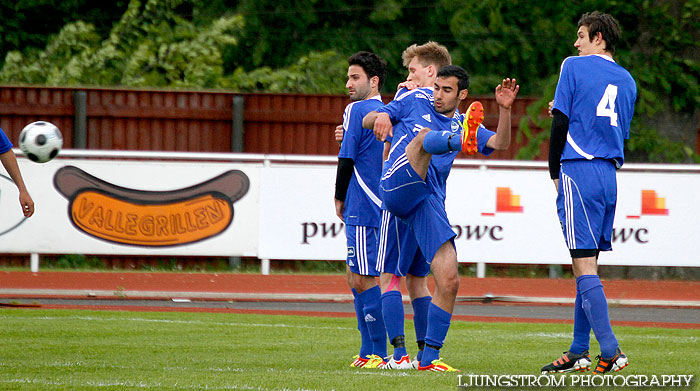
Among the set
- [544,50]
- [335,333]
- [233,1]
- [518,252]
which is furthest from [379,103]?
[233,1]

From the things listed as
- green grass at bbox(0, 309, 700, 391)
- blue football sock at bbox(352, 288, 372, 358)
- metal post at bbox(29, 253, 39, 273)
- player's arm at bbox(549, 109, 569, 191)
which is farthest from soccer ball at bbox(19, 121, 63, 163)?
metal post at bbox(29, 253, 39, 273)

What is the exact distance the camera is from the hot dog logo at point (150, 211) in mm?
13406

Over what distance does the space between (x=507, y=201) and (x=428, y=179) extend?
24.3 feet

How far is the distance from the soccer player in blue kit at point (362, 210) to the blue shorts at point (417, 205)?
60 centimetres

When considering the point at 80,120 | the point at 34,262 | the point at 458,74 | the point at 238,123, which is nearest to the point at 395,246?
the point at 458,74

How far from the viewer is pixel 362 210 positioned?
6.92 metres

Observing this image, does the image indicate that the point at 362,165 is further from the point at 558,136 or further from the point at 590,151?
the point at 590,151

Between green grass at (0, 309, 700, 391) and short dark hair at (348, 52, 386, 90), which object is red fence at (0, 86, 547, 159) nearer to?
green grass at (0, 309, 700, 391)

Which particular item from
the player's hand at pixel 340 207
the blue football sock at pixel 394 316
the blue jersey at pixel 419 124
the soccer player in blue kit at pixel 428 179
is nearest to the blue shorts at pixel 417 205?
the soccer player in blue kit at pixel 428 179

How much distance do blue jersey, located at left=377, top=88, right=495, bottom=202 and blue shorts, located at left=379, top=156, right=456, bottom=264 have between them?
0.11m

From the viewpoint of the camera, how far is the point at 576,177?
239 inches

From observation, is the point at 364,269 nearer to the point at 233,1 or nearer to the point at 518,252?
the point at 518,252

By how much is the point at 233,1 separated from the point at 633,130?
11.9m

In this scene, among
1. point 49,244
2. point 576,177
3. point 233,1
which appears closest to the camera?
point 576,177
